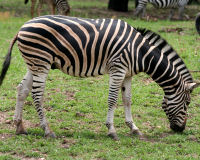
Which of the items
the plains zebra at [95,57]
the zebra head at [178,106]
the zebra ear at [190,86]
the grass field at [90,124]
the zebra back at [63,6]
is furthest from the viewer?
the zebra back at [63,6]

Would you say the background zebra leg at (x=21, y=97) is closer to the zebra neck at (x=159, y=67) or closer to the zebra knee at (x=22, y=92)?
the zebra knee at (x=22, y=92)

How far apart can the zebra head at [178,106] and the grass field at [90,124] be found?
0.77 feet

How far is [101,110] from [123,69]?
6.26 ft

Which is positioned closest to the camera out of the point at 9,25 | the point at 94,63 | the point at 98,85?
the point at 94,63

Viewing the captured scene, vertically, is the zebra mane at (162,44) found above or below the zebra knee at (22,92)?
above

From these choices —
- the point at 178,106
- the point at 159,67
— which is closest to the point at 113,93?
the point at 159,67

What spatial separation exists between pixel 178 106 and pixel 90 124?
70.7 inches

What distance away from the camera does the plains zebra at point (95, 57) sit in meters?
6.60

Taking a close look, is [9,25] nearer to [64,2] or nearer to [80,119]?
A: [64,2]

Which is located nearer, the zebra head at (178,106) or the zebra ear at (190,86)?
the zebra ear at (190,86)

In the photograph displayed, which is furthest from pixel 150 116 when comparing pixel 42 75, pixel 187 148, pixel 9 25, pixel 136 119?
pixel 9 25

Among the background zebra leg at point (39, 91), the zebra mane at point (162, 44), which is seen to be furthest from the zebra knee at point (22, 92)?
the zebra mane at point (162, 44)

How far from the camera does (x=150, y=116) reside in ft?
27.2

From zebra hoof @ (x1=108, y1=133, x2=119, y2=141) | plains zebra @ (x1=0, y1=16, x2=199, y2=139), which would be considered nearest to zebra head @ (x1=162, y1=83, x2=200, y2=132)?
plains zebra @ (x1=0, y1=16, x2=199, y2=139)
